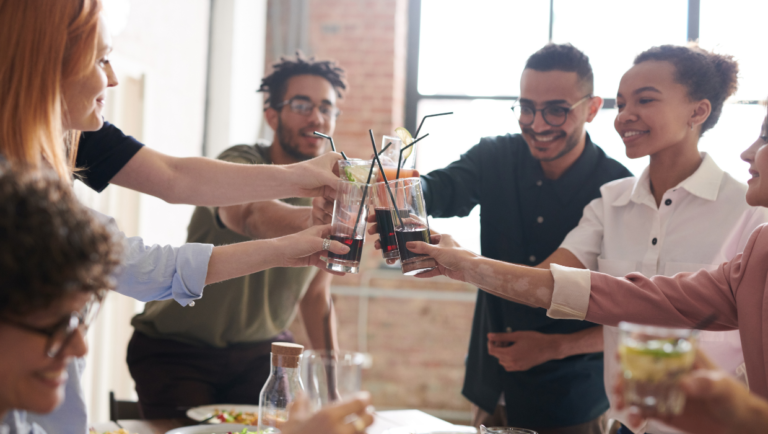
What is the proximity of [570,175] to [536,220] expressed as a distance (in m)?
0.21

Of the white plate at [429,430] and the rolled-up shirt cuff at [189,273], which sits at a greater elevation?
the rolled-up shirt cuff at [189,273]

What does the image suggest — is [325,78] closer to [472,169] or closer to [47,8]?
[472,169]

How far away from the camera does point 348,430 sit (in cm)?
81

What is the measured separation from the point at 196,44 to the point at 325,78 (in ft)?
5.54

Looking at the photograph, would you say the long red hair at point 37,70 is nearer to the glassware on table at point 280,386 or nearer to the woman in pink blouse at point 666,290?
the glassware on table at point 280,386

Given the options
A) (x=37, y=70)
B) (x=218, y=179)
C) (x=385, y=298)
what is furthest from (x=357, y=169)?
(x=385, y=298)

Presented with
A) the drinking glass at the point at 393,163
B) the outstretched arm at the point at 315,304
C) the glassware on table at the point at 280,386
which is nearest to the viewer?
the glassware on table at the point at 280,386

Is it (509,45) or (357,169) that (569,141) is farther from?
(509,45)

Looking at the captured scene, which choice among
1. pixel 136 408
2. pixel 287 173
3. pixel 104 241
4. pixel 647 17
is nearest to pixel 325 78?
pixel 287 173

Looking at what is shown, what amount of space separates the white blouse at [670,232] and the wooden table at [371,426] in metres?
0.55

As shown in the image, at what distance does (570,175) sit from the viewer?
89.0 inches

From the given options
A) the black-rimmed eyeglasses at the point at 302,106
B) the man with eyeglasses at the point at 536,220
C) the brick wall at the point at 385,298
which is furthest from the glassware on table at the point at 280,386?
the brick wall at the point at 385,298

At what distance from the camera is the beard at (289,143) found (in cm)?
258

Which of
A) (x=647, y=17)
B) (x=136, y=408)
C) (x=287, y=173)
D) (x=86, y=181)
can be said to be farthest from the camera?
A: (x=647, y=17)
